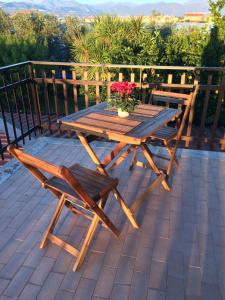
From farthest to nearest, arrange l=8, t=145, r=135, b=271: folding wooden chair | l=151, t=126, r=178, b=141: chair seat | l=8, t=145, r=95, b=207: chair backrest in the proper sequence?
1. l=151, t=126, r=178, b=141: chair seat
2. l=8, t=145, r=135, b=271: folding wooden chair
3. l=8, t=145, r=95, b=207: chair backrest

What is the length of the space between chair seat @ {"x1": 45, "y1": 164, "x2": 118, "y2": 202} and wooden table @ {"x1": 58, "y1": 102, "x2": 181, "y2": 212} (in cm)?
37

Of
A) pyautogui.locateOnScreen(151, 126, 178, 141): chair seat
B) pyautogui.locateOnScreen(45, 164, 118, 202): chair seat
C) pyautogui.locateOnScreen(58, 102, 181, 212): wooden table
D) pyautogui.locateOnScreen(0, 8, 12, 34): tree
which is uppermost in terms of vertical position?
pyautogui.locateOnScreen(0, 8, 12, 34): tree

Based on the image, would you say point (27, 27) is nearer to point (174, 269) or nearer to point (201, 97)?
point (201, 97)

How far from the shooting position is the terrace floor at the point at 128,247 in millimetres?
1861

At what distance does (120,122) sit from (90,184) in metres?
0.72

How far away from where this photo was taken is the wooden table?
2.25m

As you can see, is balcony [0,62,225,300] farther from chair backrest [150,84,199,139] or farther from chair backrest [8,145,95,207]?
chair backrest [150,84,199,139]

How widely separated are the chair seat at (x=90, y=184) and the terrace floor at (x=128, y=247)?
0.55 metres

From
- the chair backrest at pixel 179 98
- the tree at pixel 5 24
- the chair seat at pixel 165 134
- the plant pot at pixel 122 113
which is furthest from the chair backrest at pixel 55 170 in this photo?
the tree at pixel 5 24

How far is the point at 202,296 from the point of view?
1.81 metres

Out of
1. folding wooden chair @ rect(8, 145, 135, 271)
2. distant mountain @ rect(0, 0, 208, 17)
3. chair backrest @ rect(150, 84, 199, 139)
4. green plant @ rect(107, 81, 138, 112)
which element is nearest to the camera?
folding wooden chair @ rect(8, 145, 135, 271)

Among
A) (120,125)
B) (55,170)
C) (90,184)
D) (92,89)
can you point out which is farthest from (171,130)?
(92,89)

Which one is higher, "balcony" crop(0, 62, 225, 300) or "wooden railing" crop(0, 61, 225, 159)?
"wooden railing" crop(0, 61, 225, 159)

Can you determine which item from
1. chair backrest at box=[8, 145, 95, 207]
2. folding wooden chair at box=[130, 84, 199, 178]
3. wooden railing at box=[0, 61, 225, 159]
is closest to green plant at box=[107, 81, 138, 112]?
folding wooden chair at box=[130, 84, 199, 178]
